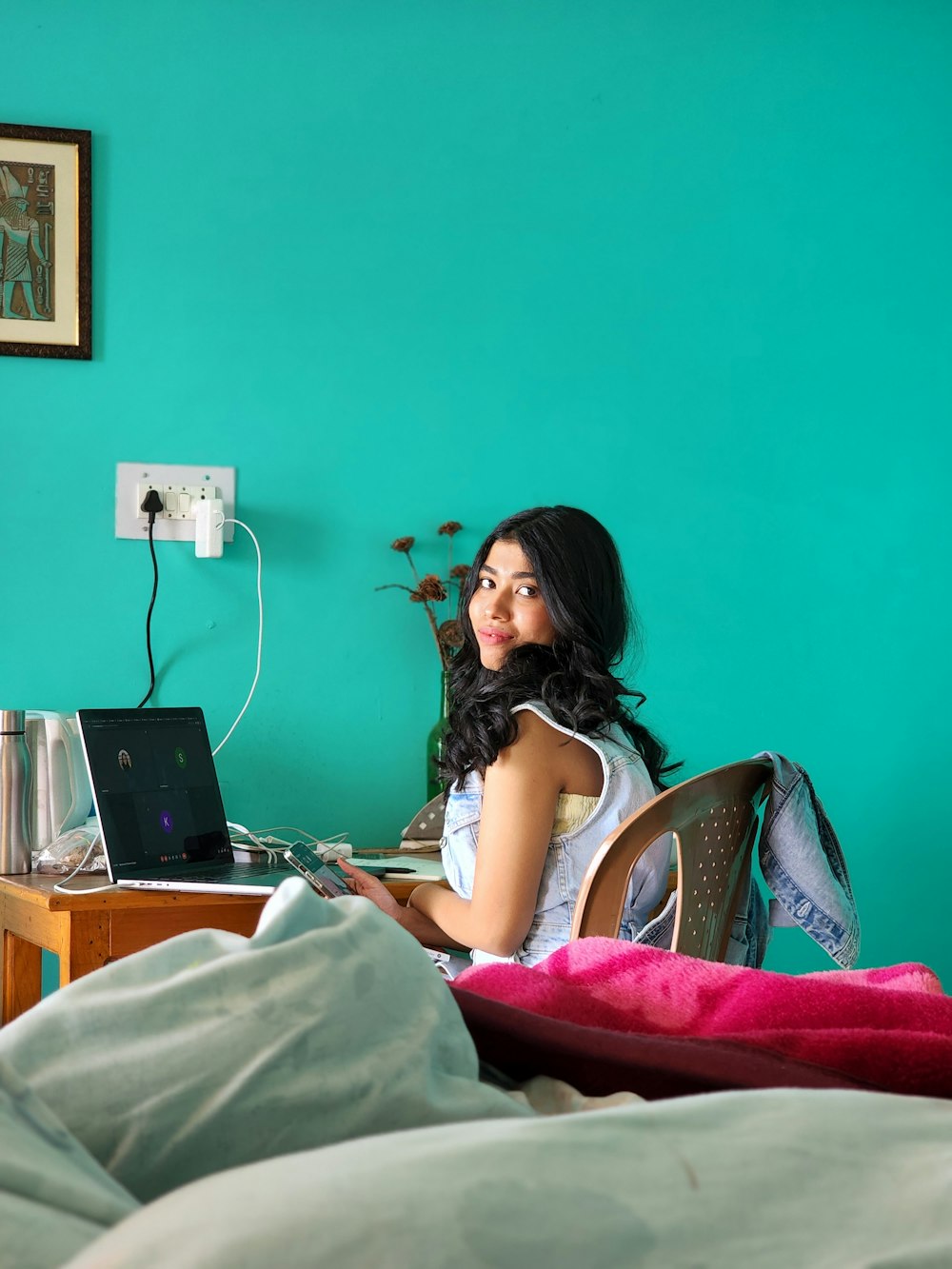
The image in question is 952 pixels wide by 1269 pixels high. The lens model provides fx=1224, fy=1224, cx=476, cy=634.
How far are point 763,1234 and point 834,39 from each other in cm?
263

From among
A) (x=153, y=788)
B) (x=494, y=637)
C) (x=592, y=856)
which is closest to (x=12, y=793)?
(x=153, y=788)

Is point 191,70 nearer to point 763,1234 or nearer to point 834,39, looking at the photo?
point 834,39

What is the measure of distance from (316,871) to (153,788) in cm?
28

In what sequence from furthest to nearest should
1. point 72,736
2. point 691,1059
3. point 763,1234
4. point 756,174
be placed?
point 756,174, point 72,736, point 691,1059, point 763,1234

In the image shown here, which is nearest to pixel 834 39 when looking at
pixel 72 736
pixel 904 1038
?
pixel 72 736


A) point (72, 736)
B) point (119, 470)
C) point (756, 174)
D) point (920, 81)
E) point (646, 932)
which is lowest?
point (646, 932)

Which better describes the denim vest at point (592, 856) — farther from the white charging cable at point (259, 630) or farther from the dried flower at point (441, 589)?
the white charging cable at point (259, 630)

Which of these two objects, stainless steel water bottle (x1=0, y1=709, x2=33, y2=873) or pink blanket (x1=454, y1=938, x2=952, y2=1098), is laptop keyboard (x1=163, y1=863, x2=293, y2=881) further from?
pink blanket (x1=454, y1=938, x2=952, y2=1098)

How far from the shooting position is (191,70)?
7.44ft

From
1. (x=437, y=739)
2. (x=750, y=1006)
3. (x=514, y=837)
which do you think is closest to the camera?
(x=750, y=1006)

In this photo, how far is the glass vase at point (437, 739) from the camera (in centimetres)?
231

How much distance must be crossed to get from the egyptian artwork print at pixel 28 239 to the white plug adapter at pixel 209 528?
0.44 meters

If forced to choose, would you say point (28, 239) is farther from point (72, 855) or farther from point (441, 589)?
point (72, 855)

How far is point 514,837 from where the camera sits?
164 centimetres
